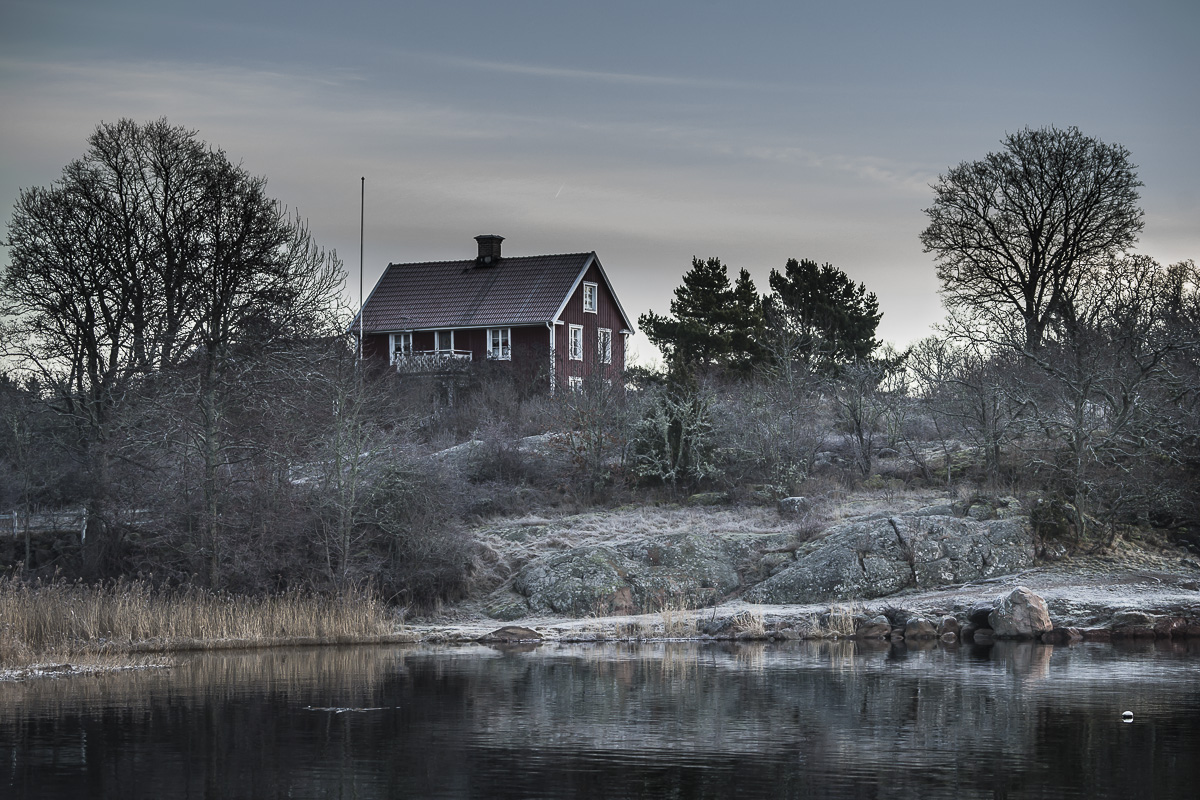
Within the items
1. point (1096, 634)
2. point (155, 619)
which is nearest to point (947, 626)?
point (1096, 634)

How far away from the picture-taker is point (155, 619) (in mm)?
27703

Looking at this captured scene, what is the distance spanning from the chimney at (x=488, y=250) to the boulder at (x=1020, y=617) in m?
44.1

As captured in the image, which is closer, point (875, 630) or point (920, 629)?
point (920, 629)

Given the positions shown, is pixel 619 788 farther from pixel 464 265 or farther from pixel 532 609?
pixel 464 265

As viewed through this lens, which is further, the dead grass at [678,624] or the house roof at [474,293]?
the house roof at [474,293]

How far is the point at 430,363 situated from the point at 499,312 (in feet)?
24.9

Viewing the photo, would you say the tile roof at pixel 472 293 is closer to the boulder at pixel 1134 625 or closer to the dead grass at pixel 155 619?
the dead grass at pixel 155 619

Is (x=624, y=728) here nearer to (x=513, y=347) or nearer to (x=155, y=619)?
(x=155, y=619)

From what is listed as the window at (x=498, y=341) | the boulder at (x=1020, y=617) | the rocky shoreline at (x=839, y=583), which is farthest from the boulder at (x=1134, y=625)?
the window at (x=498, y=341)

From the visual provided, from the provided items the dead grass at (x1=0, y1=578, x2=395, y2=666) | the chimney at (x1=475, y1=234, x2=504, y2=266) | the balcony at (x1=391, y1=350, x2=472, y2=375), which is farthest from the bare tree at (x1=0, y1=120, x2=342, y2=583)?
the chimney at (x1=475, y1=234, x2=504, y2=266)

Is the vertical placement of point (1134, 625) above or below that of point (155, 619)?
below

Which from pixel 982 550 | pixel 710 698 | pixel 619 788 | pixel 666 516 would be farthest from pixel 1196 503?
pixel 619 788

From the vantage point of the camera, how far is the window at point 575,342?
6366 cm

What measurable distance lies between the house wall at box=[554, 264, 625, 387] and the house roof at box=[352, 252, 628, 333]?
2.67 ft
